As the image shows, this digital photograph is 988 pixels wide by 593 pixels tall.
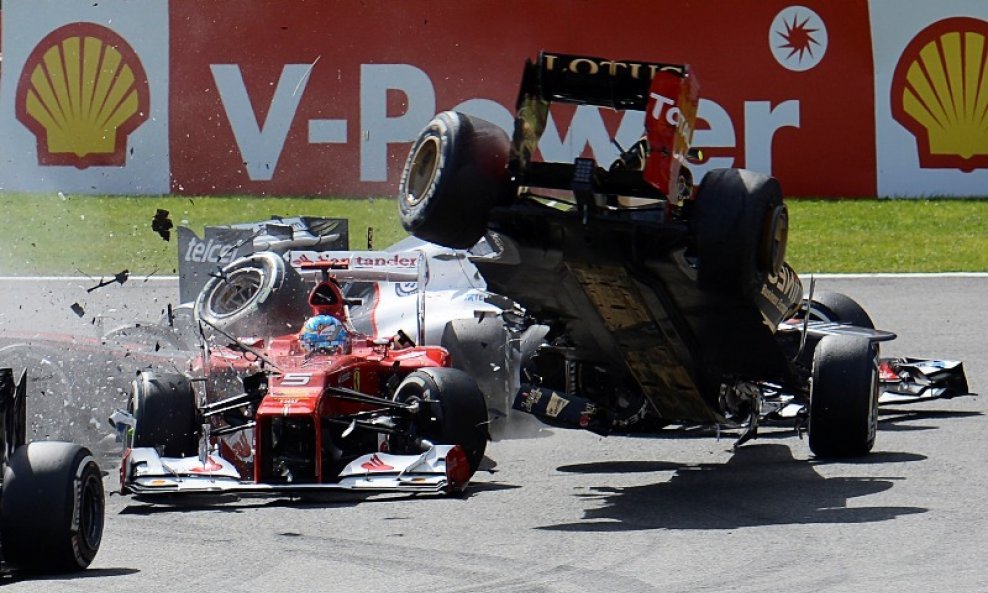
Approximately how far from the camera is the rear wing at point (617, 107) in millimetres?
8773

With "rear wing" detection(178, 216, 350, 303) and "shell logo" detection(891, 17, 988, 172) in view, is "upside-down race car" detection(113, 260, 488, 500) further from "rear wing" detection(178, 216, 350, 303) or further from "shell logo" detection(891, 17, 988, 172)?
"shell logo" detection(891, 17, 988, 172)

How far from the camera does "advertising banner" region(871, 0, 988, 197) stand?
62.7 feet

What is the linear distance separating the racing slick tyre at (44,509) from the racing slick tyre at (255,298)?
3.89m

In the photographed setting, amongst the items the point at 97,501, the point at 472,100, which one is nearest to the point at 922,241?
the point at 472,100

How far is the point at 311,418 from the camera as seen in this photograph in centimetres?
966

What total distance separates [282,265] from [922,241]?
29.6ft

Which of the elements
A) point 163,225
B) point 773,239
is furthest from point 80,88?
point 773,239

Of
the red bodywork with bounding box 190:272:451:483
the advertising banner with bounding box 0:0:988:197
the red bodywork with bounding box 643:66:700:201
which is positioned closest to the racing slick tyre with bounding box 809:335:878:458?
the red bodywork with bounding box 643:66:700:201

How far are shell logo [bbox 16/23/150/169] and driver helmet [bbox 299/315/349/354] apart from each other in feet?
30.7

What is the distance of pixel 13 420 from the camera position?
759 cm

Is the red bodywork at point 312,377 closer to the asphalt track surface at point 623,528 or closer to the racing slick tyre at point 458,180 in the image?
the asphalt track surface at point 623,528

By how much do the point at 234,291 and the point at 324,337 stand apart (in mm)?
1863

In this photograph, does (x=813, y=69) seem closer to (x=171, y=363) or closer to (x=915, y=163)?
(x=915, y=163)

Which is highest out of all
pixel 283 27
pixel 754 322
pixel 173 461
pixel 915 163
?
pixel 283 27
